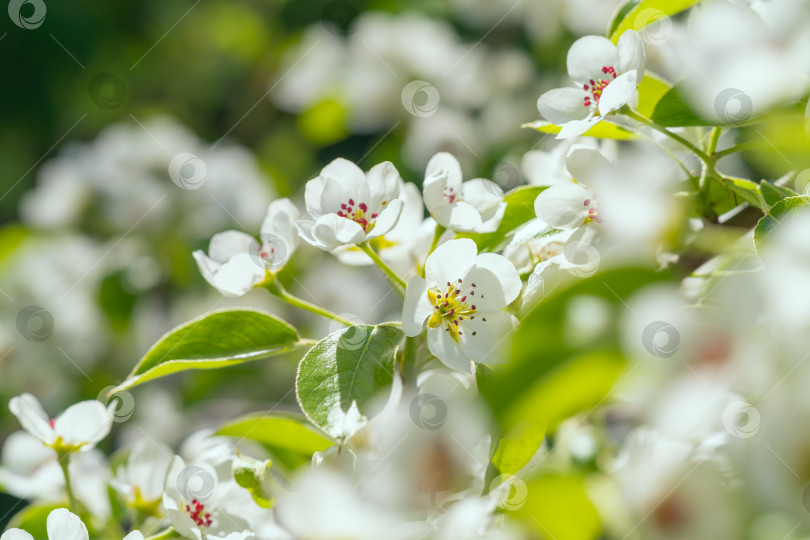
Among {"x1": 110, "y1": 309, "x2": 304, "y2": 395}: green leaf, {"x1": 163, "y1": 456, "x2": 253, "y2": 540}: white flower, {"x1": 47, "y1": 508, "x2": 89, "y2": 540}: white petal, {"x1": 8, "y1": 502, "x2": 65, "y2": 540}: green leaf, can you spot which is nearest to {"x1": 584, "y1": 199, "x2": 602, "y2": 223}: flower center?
{"x1": 110, "y1": 309, "x2": 304, "y2": 395}: green leaf

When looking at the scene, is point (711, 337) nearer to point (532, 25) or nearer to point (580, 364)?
point (580, 364)

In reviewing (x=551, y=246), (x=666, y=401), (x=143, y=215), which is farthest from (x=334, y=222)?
(x=143, y=215)

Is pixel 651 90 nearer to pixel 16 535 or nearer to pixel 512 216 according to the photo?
pixel 512 216

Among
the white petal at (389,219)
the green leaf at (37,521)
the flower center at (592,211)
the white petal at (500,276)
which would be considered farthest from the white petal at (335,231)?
the green leaf at (37,521)

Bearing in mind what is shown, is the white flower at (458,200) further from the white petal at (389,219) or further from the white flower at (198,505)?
the white flower at (198,505)

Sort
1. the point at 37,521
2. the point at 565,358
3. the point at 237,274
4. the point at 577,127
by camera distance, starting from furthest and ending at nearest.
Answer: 1. the point at 37,521
2. the point at 237,274
3. the point at 577,127
4. the point at 565,358

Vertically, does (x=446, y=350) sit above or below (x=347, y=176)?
below

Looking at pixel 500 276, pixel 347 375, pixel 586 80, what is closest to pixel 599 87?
pixel 586 80
